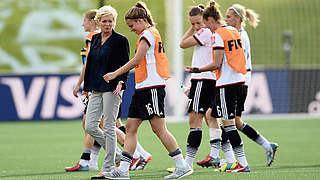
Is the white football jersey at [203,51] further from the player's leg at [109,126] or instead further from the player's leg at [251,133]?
the player's leg at [109,126]

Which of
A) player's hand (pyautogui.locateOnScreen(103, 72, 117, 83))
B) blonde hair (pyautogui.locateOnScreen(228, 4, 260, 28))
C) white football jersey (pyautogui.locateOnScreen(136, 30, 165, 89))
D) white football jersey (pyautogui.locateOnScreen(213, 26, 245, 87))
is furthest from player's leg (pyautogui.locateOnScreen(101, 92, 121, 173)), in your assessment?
blonde hair (pyautogui.locateOnScreen(228, 4, 260, 28))

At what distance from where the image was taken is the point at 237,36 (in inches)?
346

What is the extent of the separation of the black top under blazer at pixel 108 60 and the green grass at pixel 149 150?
1220mm

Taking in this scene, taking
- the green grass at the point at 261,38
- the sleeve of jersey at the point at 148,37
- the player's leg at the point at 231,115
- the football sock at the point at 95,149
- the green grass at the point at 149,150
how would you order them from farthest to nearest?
the green grass at the point at 261,38
the football sock at the point at 95,149
the green grass at the point at 149,150
the player's leg at the point at 231,115
the sleeve of jersey at the point at 148,37

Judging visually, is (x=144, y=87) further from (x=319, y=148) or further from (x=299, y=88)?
(x=299, y=88)

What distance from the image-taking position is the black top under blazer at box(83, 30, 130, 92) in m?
8.07

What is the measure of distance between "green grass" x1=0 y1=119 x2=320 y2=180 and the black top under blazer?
1.22 metres

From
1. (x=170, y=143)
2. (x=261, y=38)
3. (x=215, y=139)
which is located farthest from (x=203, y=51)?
(x=261, y=38)

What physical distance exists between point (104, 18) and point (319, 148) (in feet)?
18.8

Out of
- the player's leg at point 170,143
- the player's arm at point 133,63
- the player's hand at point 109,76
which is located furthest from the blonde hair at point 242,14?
the player's hand at point 109,76

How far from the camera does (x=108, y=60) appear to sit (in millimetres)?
8078

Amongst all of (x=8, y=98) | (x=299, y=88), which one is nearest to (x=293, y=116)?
(x=299, y=88)

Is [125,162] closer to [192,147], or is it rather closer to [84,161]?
[192,147]

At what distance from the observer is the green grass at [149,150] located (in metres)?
8.81
